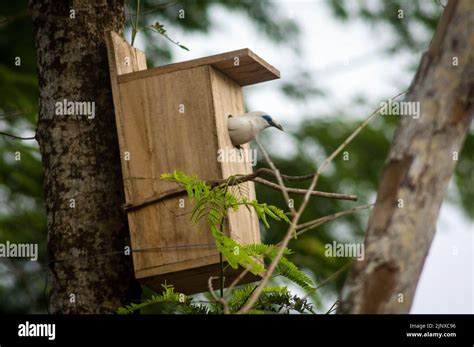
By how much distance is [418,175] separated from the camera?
2523mm

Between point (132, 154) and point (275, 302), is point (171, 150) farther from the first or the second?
point (275, 302)

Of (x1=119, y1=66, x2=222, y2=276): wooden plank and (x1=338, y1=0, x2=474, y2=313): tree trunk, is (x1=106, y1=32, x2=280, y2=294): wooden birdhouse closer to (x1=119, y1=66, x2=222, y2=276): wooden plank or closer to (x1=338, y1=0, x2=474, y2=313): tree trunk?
(x1=119, y1=66, x2=222, y2=276): wooden plank

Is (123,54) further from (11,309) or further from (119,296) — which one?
(11,309)

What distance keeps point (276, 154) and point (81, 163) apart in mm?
2787

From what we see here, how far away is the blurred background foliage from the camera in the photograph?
6.27 meters

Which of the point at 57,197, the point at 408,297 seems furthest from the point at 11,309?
the point at 408,297

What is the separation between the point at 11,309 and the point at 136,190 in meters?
2.67

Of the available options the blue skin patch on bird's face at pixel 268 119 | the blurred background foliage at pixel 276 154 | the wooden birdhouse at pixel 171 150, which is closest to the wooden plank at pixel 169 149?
the wooden birdhouse at pixel 171 150

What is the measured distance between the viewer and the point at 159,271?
4.14 m

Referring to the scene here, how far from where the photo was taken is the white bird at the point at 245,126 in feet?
14.1

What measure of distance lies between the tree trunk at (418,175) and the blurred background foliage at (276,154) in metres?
3.31

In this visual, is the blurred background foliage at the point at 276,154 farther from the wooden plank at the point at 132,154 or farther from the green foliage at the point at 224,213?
the green foliage at the point at 224,213

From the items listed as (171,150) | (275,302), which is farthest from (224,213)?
(171,150)

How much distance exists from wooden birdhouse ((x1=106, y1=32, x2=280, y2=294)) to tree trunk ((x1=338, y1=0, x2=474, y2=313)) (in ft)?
5.32
